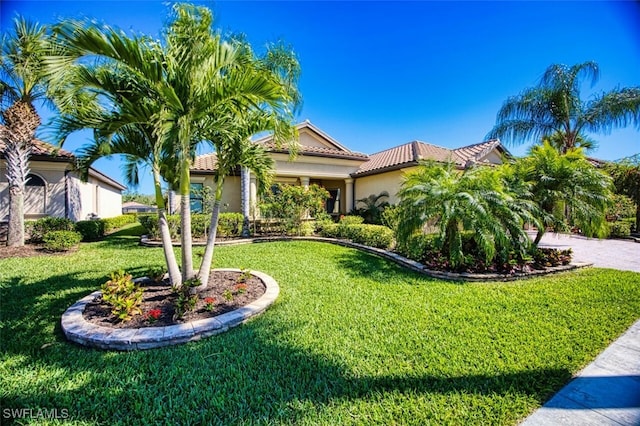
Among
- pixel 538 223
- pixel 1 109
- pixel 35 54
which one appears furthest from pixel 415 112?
pixel 1 109

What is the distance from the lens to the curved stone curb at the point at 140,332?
11.8 feet

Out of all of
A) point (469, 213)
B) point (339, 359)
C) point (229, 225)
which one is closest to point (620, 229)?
point (469, 213)

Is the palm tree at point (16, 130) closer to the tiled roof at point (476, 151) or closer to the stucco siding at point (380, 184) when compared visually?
the stucco siding at point (380, 184)

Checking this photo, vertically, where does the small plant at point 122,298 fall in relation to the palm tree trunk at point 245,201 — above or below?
below

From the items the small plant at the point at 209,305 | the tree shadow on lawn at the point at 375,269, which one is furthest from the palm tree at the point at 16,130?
the tree shadow on lawn at the point at 375,269

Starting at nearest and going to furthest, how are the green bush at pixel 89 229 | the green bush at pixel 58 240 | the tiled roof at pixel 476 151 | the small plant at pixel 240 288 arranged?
1. the small plant at pixel 240 288
2. the green bush at pixel 58 240
3. the green bush at pixel 89 229
4. the tiled roof at pixel 476 151

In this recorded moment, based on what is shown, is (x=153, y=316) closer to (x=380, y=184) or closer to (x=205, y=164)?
(x=205, y=164)

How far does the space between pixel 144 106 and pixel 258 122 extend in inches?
84.0

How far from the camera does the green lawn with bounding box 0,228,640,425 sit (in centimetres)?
262

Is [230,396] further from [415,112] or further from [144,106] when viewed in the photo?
[415,112]

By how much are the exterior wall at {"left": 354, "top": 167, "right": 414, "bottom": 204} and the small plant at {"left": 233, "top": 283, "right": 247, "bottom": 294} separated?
35.1 feet

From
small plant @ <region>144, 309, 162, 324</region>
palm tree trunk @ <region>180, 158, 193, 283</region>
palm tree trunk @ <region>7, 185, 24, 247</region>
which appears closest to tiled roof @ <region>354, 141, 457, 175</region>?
palm tree trunk @ <region>180, 158, 193, 283</region>

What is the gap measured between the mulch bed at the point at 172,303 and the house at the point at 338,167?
24.4 feet

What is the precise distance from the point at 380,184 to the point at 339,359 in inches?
558
